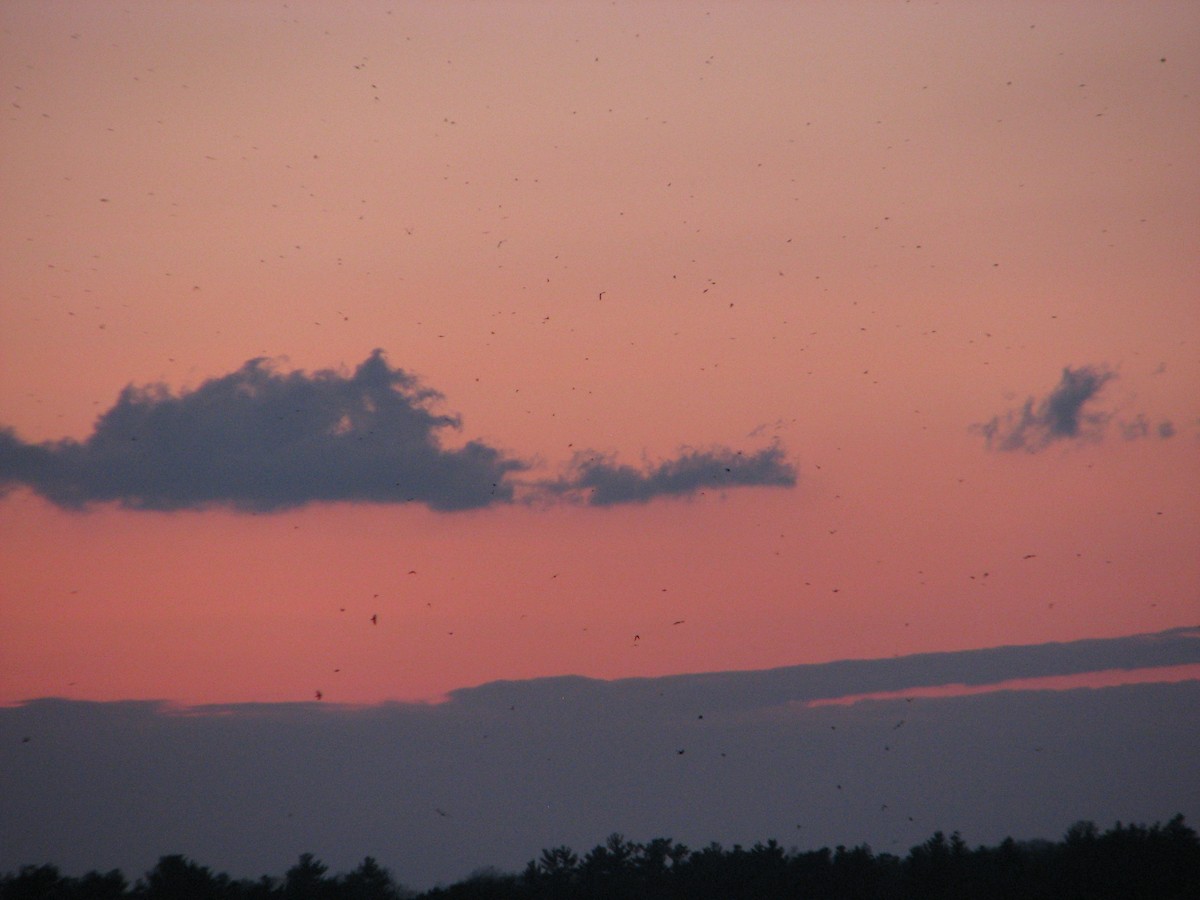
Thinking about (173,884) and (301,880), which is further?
(301,880)

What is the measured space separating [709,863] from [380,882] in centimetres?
2390

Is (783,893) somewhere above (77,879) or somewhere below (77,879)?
below

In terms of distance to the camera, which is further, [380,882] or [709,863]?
[709,863]

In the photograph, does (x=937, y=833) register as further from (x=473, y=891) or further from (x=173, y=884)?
(x=173, y=884)

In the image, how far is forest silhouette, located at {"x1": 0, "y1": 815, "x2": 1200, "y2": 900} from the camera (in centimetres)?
Answer: 7794

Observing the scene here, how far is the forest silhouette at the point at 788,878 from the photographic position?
3068 inches

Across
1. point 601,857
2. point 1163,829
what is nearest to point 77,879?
point 601,857

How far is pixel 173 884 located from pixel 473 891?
19.0m

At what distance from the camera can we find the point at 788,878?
3666 inches

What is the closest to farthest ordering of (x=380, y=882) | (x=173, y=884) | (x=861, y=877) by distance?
(x=173, y=884) → (x=861, y=877) → (x=380, y=882)

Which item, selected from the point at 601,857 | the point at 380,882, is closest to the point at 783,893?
the point at 601,857

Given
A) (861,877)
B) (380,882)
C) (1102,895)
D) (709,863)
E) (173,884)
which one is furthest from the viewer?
(709,863)

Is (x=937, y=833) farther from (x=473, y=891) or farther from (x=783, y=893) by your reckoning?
(x=473, y=891)

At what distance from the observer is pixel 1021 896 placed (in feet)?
254
